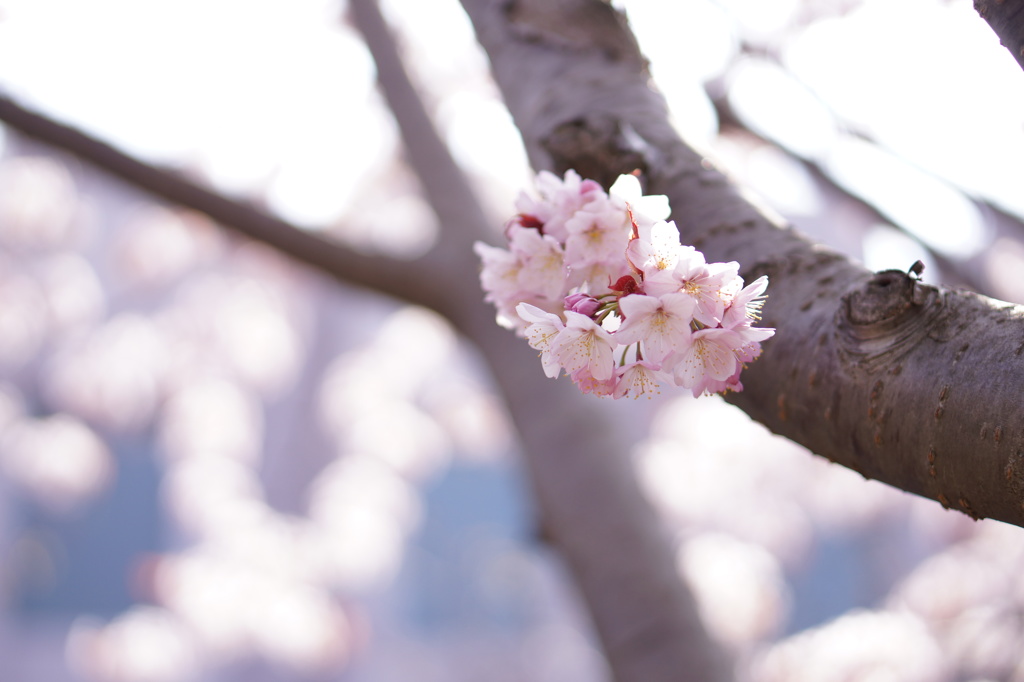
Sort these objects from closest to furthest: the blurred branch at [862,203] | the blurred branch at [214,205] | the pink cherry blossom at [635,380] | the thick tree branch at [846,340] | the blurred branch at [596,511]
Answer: the thick tree branch at [846,340]
the pink cherry blossom at [635,380]
the blurred branch at [596,511]
the blurred branch at [214,205]
the blurred branch at [862,203]

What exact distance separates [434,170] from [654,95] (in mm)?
1523

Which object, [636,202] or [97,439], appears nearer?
[636,202]

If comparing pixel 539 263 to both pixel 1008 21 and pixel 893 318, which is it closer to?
pixel 893 318

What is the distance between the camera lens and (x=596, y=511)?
159 centimetres

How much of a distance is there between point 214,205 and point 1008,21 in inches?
73.1

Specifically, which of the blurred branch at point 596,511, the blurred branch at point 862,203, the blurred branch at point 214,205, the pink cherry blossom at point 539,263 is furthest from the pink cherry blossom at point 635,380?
the blurred branch at point 862,203

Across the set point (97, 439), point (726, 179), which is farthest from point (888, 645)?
point (97, 439)

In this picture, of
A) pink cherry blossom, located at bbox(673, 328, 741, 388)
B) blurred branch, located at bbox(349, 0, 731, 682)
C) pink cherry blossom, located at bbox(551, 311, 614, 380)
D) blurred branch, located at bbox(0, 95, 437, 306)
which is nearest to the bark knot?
pink cherry blossom, located at bbox(673, 328, 741, 388)

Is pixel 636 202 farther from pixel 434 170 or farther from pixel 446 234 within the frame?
pixel 434 170

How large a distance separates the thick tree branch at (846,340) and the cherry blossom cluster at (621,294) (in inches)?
2.4

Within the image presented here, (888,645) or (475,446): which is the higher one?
(888,645)

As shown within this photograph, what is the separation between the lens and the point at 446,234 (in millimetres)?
2115

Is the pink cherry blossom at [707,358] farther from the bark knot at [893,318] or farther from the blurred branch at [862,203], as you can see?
the blurred branch at [862,203]

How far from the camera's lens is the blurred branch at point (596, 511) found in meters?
1.40
